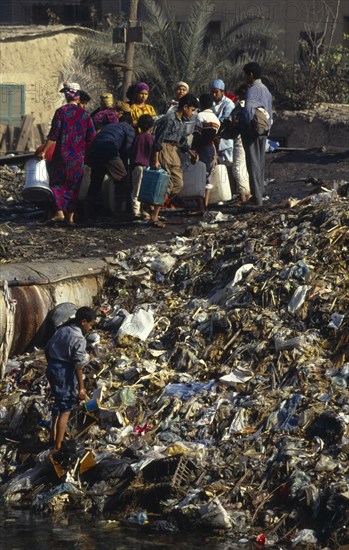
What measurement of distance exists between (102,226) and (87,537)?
5743 mm

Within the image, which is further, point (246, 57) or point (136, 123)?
point (246, 57)

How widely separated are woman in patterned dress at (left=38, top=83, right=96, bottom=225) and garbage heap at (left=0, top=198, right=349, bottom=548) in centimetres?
170

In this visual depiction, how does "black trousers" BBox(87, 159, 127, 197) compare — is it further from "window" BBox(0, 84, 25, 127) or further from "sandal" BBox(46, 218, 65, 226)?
"window" BBox(0, 84, 25, 127)

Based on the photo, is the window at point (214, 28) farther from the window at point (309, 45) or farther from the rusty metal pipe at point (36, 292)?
the rusty metal pipe at point (36, 292)

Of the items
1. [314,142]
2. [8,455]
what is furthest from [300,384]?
[314,142]

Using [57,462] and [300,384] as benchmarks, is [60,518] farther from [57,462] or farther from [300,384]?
[300,384]

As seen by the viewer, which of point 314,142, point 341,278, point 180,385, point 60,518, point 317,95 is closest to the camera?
point 60,518

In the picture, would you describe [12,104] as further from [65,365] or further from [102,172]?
[65,365]

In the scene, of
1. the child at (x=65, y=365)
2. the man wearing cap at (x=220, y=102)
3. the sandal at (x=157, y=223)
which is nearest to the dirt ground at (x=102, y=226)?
the sandal at (x=157, y=223)

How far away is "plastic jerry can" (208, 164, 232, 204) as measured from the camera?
45.2 ft

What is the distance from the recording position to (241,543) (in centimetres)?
762

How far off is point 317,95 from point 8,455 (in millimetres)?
13566

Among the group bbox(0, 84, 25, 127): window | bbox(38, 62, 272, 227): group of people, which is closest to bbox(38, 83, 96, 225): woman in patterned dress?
bbox(38, 62, 272, 227): group of people

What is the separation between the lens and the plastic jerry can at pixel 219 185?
1377 cm
